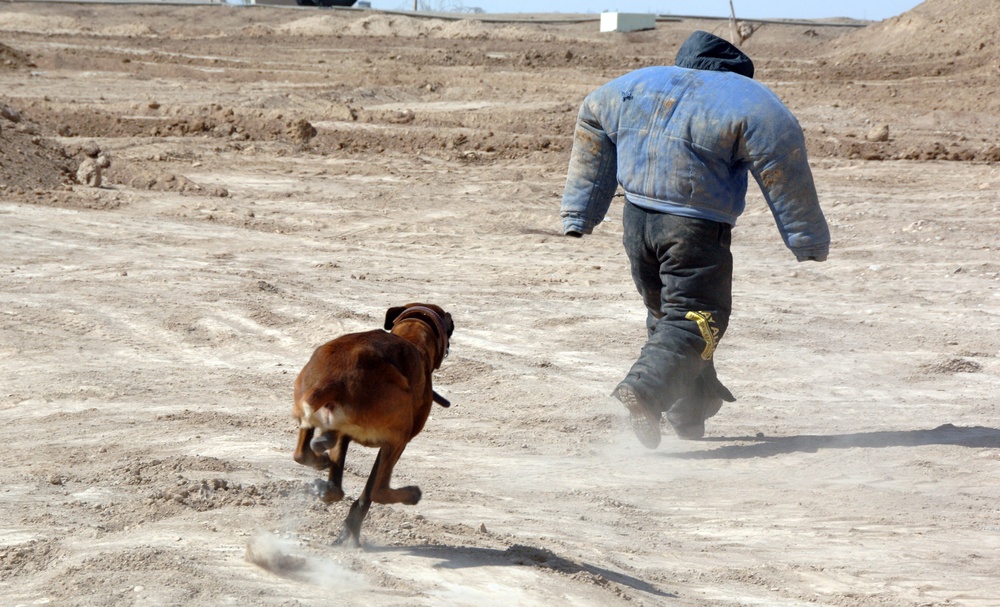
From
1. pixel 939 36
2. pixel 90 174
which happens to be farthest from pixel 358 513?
pixel 939 36

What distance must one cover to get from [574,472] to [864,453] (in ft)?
4.98

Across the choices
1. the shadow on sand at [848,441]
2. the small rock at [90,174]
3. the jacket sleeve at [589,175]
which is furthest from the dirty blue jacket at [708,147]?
the small rock at [90,174]

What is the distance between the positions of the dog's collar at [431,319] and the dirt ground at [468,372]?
0.69m

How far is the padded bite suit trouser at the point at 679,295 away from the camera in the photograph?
5613mm

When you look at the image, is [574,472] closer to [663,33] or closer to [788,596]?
[788,596]

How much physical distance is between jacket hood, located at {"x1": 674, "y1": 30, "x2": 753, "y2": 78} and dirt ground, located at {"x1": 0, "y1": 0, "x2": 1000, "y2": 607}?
198 centimetres

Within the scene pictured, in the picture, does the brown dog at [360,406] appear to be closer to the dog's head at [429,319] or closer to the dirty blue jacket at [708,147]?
the dog's head at [429,319]

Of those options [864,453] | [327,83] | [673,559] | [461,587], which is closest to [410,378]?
[461,587]

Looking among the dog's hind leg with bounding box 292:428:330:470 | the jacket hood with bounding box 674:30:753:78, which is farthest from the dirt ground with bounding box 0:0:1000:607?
the jacket hood with bounding box 674:30:753:78

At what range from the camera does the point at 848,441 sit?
614 centimetres

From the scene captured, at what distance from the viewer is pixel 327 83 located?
24812mm

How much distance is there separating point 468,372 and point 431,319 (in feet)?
10.1

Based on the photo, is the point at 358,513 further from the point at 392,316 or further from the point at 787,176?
the point at 787,176

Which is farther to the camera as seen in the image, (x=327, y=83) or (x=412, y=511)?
(x=327, y=83)
